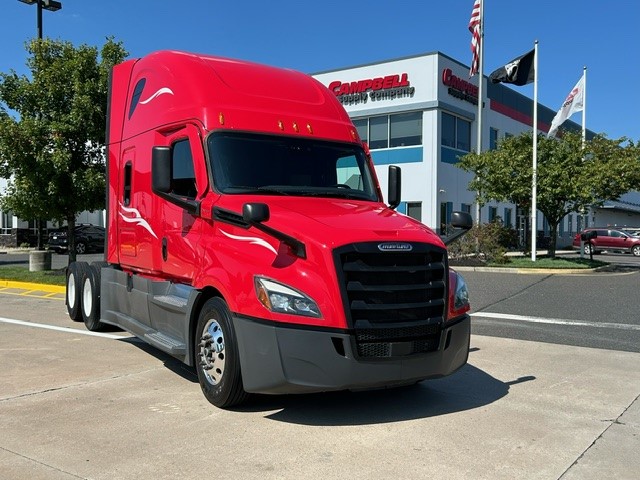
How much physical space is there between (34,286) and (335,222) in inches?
478

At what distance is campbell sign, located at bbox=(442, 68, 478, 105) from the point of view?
28445mm

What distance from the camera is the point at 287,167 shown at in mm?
6062

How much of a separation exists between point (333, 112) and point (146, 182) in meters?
2.30

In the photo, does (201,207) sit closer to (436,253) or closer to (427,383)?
(436,253)

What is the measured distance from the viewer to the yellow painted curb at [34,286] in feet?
46.5

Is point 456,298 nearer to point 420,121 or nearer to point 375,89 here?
point 420,121

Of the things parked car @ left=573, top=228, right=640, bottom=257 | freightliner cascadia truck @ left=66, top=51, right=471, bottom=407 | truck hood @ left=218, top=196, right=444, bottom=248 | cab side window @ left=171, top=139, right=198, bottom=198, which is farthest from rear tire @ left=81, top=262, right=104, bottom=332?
parked car @ left=573, top=228, right=640, bottom=257

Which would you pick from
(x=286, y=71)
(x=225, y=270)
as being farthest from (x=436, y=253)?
(x=286, y=71)

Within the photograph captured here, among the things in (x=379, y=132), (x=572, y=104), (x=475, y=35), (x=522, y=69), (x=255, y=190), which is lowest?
(x=255, y=190)

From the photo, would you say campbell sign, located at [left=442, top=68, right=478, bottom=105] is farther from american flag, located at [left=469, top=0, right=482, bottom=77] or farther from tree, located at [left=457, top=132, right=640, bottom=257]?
tree, located at [left=457, top=132, right=640, bottom=257]

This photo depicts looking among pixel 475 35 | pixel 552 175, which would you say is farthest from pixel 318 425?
pixel 475 35

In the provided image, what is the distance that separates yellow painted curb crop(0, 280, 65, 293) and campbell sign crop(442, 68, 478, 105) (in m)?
20.1

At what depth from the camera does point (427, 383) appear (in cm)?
633

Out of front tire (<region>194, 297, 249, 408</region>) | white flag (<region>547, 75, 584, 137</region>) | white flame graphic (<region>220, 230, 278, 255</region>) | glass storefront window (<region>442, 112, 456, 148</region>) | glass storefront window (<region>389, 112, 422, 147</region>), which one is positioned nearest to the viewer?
white flame graphic (<region>220, 230, 278, 255</region>)
